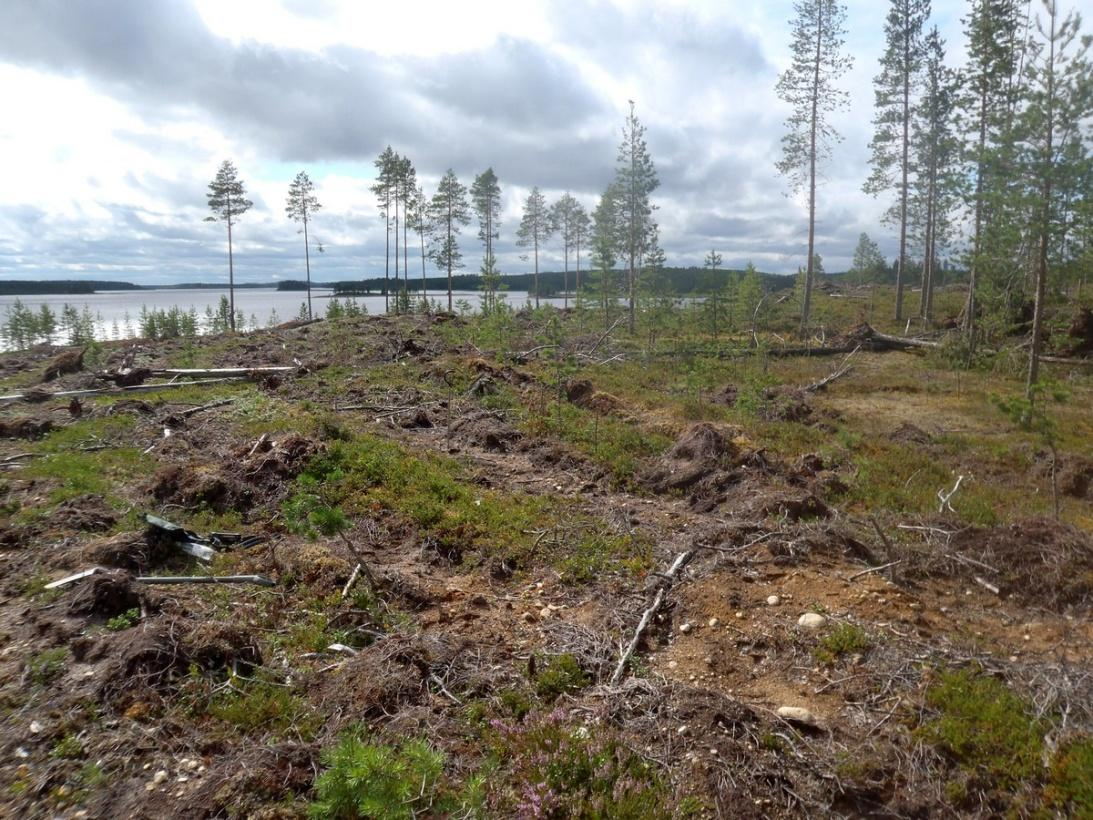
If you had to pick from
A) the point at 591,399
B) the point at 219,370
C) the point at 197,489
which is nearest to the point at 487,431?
the point at 591,399

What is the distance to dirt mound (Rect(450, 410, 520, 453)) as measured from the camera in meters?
11.4

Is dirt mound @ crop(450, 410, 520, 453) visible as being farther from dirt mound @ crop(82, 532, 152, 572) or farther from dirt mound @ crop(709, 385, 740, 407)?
dirt mound @ crop(82, 532, 152, 572)

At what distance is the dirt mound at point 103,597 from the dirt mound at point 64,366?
16.9 m

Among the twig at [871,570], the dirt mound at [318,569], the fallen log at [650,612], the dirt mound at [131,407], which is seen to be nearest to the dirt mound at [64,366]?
the dirt mound at [131,407]

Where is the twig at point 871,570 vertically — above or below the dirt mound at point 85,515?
below

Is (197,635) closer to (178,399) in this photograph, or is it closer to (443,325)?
(178,399)

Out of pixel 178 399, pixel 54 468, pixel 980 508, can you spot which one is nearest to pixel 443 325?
pixel 178 399

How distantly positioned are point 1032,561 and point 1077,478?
4.84 meters

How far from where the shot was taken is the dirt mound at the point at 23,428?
1137cm

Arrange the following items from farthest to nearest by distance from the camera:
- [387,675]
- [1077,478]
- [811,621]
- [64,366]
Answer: [64,366]
[1077,478]
[811,621]
[387,675]

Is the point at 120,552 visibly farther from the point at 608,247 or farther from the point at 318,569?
the point at 608,247

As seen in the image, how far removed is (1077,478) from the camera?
30.9ft

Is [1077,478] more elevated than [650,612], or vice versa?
[1077,478]

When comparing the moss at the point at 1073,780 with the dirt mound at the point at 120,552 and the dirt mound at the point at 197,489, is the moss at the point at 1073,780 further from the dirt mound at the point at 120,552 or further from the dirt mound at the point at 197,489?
the dirt mound at the point at 197,489
